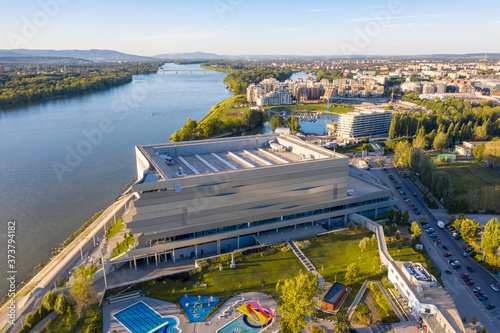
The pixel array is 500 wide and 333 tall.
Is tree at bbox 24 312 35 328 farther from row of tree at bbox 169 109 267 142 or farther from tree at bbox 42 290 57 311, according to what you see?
row of tree at bbox 169 109 267 142

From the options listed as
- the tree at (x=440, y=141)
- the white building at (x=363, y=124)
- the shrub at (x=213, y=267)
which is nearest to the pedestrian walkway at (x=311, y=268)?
the shrub at (x=213, y=267)

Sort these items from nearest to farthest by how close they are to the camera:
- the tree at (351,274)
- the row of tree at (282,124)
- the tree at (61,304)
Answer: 1. the tree at (61,304)
2. the tree at (351,274)
3. the row of tree at (282,124)

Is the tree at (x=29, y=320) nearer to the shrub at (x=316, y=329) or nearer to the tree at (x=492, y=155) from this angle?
the shrub at (x=316, y=329)

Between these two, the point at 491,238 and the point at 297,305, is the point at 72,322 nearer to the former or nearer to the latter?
the point at 297,305

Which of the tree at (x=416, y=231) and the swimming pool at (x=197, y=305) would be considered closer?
the swimming pool at (x=197, y=305)

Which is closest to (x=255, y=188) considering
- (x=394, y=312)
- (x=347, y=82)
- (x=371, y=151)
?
(x=394, y=312)

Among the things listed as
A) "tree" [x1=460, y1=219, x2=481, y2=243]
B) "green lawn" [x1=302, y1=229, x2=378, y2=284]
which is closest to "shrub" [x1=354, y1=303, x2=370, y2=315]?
"green lawn" [x1=302, y1=229, x2=378, y2=284]

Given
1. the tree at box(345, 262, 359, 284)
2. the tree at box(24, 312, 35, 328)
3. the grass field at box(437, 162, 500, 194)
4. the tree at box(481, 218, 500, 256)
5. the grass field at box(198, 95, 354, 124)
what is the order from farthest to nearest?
1. the grass field at box(198, 95, 354, 124)
2. the grass field at box(437, 162, 500, 194)
3. the tree at box(481, 218, 500, 256)
4. the tree at box(345, 262, 359, 284)
5. the tree at box(24, 312, 35, 328)
